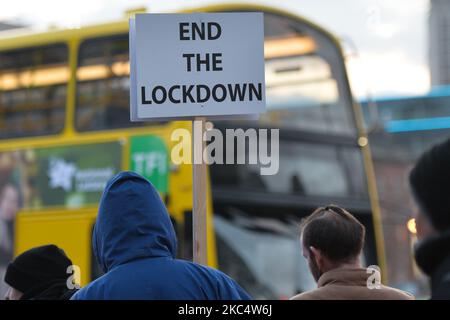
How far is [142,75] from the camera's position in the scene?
3938 millimetres

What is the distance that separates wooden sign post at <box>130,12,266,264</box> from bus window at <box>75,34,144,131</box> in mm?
4866

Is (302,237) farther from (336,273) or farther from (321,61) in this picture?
(321,61)

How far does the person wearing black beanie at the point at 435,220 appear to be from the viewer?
212cm

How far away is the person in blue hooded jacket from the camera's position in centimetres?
272

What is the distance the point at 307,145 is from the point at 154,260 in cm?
670

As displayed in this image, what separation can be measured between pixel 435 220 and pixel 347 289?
0.99 m

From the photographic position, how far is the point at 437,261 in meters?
2.13

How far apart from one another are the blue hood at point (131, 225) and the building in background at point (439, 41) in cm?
3778

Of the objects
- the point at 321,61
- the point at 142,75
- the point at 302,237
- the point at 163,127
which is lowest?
the point at 302,237

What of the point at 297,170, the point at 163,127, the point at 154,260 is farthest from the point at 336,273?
the point at 297,170

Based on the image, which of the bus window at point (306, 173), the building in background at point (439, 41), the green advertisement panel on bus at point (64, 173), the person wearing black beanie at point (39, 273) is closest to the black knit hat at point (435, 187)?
the person wearing black beanie at point (39, 273)

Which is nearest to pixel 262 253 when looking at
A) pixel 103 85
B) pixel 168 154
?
pixel 168 154

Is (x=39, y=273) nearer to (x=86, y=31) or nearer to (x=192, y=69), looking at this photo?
(x=192, y=69)

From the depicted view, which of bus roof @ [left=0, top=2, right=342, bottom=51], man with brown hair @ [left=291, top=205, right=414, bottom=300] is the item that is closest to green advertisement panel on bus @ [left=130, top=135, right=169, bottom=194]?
bus roof @ [left=0, top=2, right=342, bottom=51]
